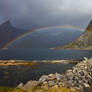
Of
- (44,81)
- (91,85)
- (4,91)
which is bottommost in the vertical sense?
(91,85)

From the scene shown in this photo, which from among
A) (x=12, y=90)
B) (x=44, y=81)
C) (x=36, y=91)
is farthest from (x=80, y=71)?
(x=12, y=90)

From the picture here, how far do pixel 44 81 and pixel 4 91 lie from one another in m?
13.3

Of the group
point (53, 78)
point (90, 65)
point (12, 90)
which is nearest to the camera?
point (12, 90)

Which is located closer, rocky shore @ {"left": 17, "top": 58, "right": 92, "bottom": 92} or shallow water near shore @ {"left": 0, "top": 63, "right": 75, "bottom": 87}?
rocky shore @ {"left": 17, "top": 58, "right": 92, "bottom": 92}

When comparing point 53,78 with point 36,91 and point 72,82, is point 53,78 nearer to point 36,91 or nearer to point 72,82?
point 72,82

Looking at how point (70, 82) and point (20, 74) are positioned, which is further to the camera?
point (20, 74)

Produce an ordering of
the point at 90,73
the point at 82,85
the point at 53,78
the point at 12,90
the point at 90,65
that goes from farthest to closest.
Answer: the point at 90,65 → the point at 90,73 → the point at 53,78 → the point at 82,85 → the point at 12,90

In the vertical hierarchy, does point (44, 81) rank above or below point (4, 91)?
below

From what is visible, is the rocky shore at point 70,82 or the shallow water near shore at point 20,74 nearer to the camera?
the rocky shore at point 70,82

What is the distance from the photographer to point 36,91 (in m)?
14.7

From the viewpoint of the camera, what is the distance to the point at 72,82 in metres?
27.1

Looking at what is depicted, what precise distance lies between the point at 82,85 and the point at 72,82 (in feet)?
7.03

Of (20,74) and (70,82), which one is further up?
(20,74)

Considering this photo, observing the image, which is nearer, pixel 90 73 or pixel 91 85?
pixel 91 85
